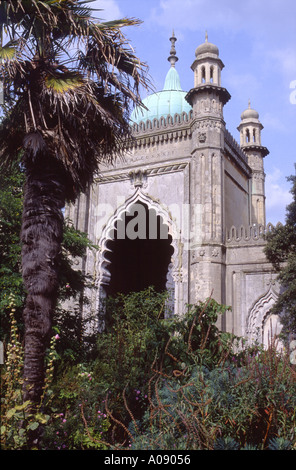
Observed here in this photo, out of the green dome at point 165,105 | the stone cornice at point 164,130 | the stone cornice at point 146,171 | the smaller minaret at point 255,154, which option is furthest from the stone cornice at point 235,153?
the green dome at point 165,105

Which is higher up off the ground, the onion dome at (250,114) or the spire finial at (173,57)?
the spire finial at (173,57)

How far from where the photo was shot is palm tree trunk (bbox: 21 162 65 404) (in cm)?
551

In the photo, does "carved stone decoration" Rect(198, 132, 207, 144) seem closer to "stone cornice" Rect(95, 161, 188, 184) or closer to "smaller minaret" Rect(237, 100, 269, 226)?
"stone cornice" Rect(95, 161, 188, 184)

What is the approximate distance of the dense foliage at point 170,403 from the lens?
5.28 metres

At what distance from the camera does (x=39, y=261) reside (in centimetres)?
582

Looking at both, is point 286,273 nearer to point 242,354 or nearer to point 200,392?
point 242,354

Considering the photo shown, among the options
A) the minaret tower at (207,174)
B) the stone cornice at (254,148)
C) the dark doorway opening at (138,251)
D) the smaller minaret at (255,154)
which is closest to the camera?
the minaret tower at (207,174)

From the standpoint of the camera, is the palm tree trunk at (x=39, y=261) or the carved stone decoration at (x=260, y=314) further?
the carved stone decoration at (x=260, y=314)

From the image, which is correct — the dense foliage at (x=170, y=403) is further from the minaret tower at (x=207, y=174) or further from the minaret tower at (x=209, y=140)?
the minaret tower at (x=209, y=140)

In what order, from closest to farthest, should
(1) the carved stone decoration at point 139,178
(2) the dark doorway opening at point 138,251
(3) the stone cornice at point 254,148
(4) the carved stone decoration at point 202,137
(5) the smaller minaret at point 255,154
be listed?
(4) the carved stone decoration at point 202,137
(1) the carved stone decoration at point 139,178
(2) the dark doorway opening at point 138,251
(5) the smaller minaret at point 255,154
(3) the stone cornice at point 254,148

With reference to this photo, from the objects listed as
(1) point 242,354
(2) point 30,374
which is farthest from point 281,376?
(2) point 30,374

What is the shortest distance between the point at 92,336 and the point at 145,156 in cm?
1044

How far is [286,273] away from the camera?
13516 millimetres

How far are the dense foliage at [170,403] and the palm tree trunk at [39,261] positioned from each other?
0.28 metres
